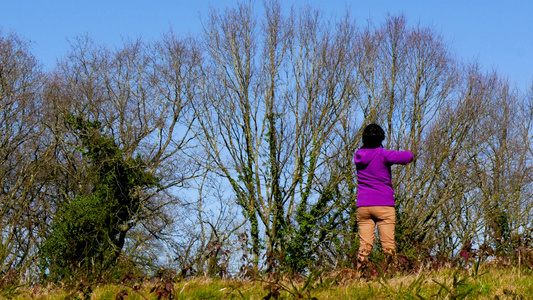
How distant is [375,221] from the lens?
6781 millimetres

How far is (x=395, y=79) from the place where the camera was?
1955cm

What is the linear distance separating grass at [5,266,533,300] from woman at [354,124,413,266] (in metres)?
1.11

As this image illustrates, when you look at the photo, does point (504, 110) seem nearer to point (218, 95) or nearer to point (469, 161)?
point (469, 161)

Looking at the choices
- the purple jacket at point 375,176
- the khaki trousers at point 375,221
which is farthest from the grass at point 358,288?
the purple jacket at point 375,176

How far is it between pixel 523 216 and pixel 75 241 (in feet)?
Result: 54.0

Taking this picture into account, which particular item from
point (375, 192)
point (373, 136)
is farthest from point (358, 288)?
point (373, 136)

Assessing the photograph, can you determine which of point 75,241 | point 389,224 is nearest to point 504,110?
point 75,241

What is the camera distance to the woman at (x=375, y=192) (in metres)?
6.59

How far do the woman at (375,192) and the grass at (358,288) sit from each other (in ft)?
3.65

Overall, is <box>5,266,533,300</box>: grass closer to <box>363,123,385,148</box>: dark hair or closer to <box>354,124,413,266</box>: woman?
<box>354,124,413,266</box>: woman

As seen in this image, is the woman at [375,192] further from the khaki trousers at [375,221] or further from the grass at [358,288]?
the grass at [358,288]

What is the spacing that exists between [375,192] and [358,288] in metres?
1.97

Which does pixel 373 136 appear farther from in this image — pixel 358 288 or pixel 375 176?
pixel 358 288

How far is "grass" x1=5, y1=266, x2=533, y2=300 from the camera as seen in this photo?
4340 millimetres
